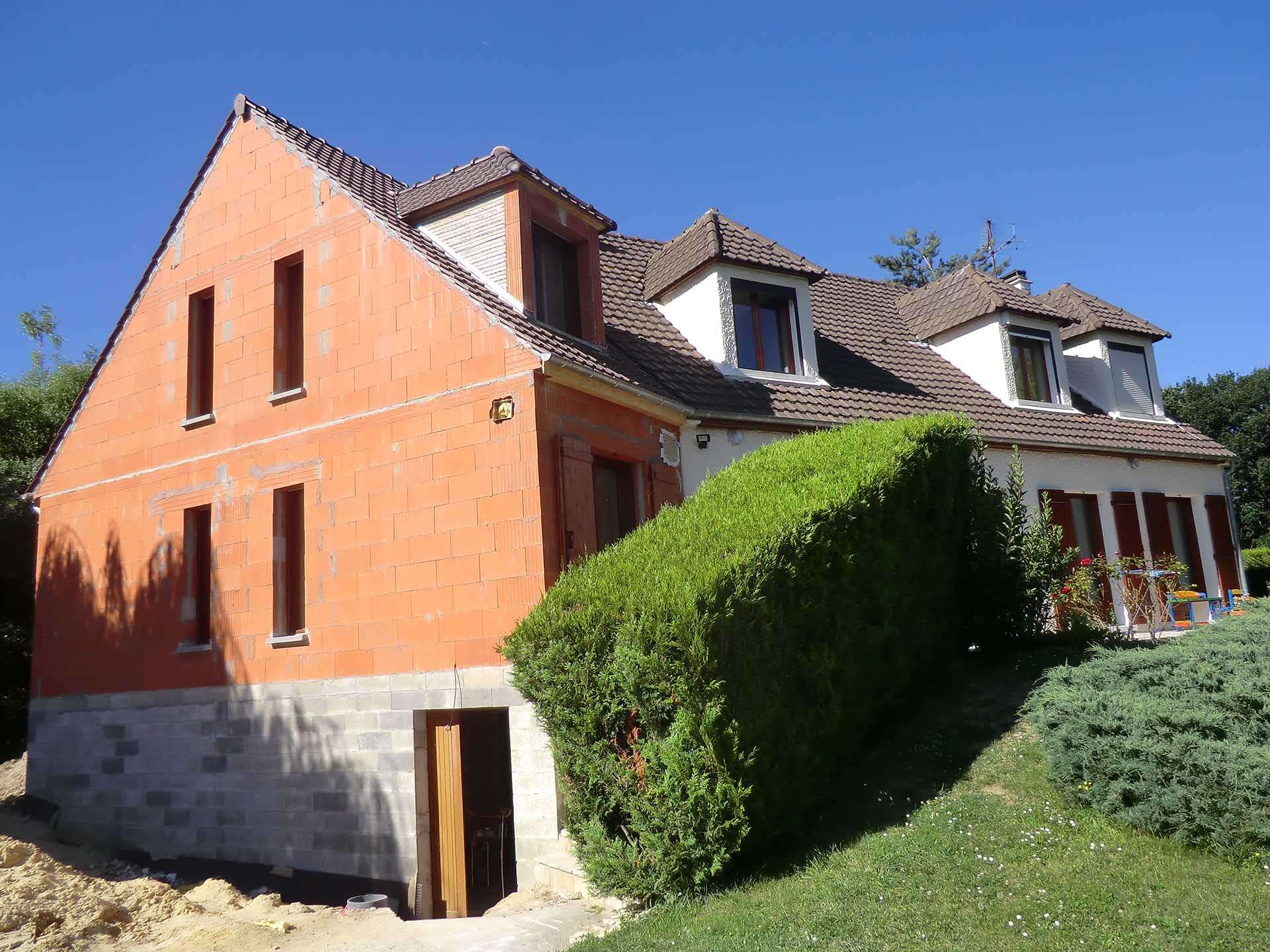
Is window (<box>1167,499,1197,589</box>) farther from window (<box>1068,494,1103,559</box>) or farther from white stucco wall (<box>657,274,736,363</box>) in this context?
white stucco wall (<box>657,274,736,363</box>)

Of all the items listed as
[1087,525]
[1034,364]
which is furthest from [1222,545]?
[1034,364]

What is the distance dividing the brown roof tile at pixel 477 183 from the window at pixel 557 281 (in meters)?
0.58

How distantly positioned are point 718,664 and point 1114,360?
52.3ft

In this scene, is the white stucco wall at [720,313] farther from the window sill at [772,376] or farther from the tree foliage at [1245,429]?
the tree foliage at [1245,429]

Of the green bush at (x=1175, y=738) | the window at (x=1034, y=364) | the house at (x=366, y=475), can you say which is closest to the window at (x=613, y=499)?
the house at (x=366, y=475)

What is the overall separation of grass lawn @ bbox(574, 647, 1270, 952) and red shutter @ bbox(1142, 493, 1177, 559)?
37.1ft

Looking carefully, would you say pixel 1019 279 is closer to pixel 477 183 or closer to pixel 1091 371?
pixel 1091 371

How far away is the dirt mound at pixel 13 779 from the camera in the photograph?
47.6ft

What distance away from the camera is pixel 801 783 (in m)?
7.35

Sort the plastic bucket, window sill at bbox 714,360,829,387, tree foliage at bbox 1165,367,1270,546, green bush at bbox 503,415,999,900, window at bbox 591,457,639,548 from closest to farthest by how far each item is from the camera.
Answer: green bush at bbox 503,415,999,900 → the plastic bucket → window at bbox 591,457,639,548 → window sill at bbox 714,360,829,387 → tree foliage at bbox 1165,367,1270,546

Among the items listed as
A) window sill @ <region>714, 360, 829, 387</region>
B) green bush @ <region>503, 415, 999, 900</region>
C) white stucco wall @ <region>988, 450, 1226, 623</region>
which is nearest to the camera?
green bush @ <region>503, 415, 999, 900</region>

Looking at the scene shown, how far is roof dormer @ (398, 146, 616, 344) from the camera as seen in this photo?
37.7ft

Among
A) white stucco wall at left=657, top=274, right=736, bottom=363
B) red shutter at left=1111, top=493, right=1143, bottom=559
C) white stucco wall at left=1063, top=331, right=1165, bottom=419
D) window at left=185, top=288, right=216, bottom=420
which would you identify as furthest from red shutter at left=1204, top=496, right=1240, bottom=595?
window at left=185, top=288, right=216, bottom=420

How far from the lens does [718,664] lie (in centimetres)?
688
